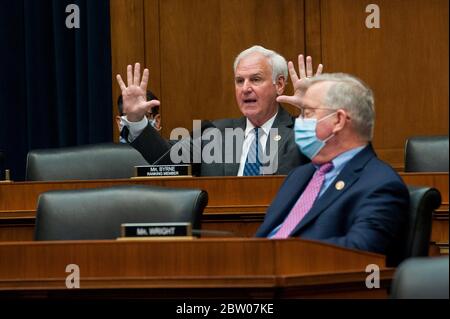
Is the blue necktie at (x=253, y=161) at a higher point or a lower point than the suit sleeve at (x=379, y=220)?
higher

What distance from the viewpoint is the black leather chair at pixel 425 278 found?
2.16 meters

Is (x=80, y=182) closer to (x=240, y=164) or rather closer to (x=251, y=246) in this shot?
(x=240, y=164)

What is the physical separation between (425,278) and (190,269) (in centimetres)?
97

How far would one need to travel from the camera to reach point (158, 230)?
10.3ft

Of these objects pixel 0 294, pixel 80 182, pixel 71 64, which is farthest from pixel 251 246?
pixel 71 64

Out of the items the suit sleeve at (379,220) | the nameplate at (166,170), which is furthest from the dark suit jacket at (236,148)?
the suit sleeve at (379,220)

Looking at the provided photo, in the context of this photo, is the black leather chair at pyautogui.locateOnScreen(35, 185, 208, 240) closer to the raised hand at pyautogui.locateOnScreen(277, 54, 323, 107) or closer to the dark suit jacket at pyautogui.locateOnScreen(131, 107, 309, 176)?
the raised hand at pyautogui.locateOnScreen(277, 54, 323, 107)

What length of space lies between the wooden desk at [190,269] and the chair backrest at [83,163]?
2098mm

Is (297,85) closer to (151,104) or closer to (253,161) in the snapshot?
(253,161)

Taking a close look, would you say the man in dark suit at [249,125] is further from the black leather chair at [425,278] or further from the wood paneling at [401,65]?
the black leather chair at [425,278]

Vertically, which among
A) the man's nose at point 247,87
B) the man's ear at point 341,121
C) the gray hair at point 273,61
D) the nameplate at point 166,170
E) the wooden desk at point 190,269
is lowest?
the wooden desk at point 190,269

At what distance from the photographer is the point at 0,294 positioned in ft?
10.4

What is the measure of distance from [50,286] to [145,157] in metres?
2.07

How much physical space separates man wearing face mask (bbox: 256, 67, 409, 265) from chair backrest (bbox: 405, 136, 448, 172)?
124 centimetres
